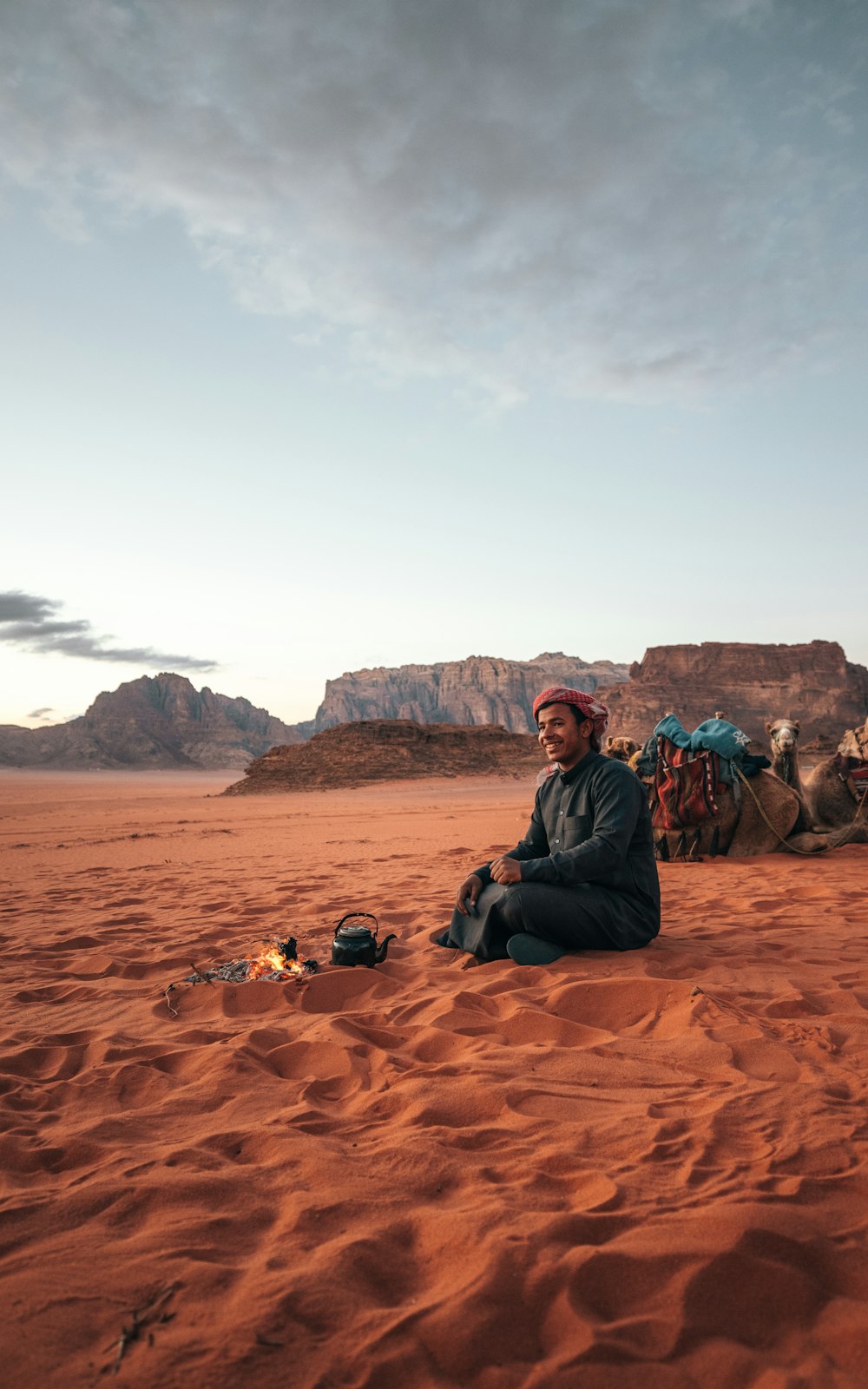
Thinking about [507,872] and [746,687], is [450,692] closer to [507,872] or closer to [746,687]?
[746,687]

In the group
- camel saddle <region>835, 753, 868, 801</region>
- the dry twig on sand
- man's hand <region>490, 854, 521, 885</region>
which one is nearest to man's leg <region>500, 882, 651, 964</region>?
man's hand <region>490, 854, 521, 885</region>

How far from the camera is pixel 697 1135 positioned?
2.18 metres

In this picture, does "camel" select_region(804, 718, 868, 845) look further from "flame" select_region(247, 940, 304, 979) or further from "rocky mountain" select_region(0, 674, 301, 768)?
"rocky mountain" select_region(0, 674, 301, 768)

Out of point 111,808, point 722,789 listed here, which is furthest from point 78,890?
point 111,808

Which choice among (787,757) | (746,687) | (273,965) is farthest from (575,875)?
(746,687)

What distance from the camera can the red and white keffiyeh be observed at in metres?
4.31

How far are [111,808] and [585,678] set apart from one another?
17233cm

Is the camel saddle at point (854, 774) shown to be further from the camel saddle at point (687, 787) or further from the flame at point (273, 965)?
the flame at point (273, 965)

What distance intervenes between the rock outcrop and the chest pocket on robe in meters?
41.5

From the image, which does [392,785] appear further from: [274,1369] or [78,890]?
[274,1369]

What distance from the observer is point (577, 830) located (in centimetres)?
425

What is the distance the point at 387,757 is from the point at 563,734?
49829mm

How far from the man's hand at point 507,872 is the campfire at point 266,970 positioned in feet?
3.80

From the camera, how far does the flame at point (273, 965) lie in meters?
4.12
